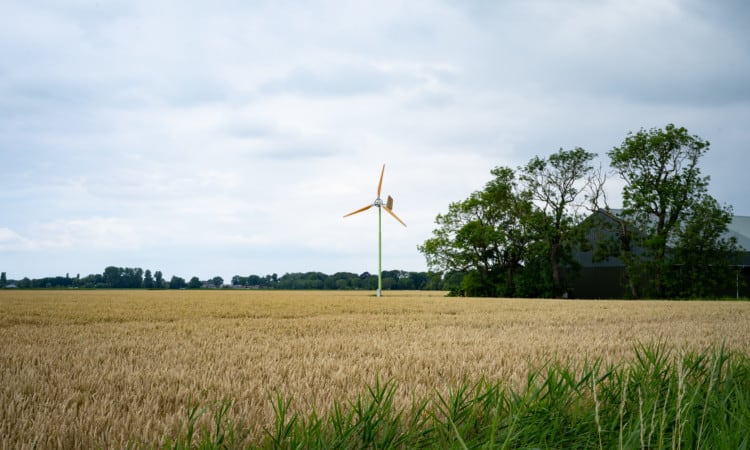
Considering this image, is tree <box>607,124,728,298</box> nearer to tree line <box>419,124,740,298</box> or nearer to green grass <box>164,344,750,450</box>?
tree line <box>419,124,740,298</box>

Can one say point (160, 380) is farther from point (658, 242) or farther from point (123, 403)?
point (658, 242)

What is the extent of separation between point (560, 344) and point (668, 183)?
3035 cm

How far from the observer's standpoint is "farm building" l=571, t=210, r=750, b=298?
3189 cm

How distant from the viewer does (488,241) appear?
38.8 m

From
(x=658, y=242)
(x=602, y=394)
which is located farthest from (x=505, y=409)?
(x=658, y=242)

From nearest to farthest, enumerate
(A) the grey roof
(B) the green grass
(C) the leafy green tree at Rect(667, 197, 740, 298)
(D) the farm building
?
(B) the green grass, (C) the leafy green tree at Rect(667, 197, 740, 298), (D) the farm building, (A) the grey roof

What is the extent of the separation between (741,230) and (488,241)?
61.1 ft

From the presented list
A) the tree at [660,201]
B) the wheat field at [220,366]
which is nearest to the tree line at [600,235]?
the tree at [660,201]

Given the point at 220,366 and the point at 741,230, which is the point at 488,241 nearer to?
the point at 741,230

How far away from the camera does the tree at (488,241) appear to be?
39.2 meters

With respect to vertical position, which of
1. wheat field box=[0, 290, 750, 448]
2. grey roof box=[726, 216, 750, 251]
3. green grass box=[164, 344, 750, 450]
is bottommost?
wheat field box=[0, 290, 750, 448]

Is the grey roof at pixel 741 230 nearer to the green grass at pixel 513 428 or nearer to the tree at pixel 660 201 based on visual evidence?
the tree at pixel 660 201

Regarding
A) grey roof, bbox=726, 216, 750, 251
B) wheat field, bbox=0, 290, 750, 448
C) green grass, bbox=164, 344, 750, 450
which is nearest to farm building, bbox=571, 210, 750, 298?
grey roof, bbox=726, 216, 750, 251

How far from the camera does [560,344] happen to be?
5660 millimetres
